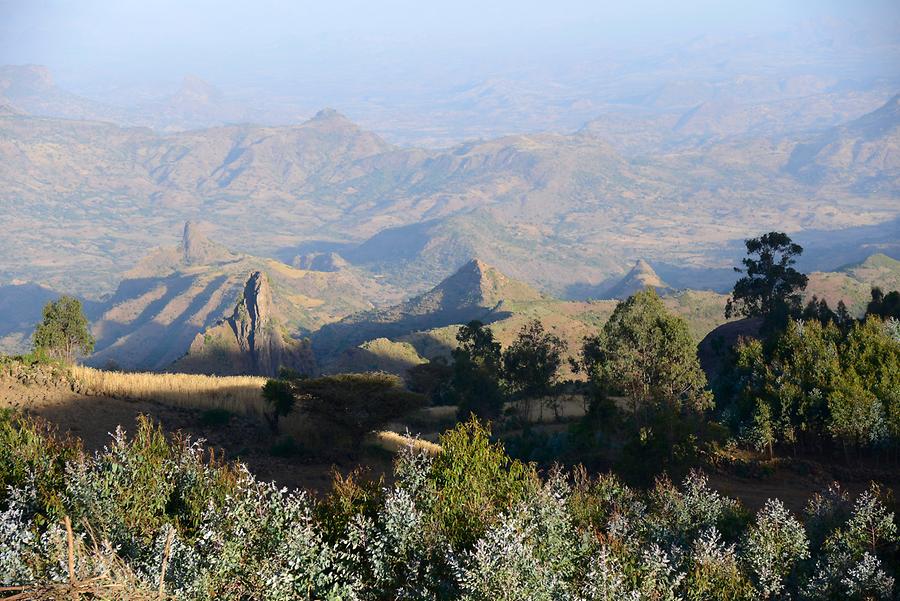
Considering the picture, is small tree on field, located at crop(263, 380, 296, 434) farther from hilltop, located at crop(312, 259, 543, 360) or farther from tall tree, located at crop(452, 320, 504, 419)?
hilltop, located at crop(312, 259, 543, 360)

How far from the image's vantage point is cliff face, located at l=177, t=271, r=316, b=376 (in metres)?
118

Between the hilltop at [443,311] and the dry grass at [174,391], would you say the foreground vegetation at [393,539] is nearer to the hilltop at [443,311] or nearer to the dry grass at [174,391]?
the dry grass at [174,391]

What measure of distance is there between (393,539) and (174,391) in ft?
81.4

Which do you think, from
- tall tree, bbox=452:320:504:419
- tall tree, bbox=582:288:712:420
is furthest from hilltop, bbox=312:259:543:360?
tall tree, bbox=582:288:712:420

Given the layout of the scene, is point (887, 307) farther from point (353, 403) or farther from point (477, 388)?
point (353, 403)

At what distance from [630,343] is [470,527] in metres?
31.0

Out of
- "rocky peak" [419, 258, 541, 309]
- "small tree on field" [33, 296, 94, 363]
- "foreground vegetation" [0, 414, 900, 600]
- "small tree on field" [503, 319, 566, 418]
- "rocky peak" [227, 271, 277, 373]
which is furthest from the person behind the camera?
"rocky peak" [419, 258, 541, 309]

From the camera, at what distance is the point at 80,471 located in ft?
61.4

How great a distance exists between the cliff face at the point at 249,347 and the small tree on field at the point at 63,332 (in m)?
43.3

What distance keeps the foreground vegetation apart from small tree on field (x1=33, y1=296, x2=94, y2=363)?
152 ft

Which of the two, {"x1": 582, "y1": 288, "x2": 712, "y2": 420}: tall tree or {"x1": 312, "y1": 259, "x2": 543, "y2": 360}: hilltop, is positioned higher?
{"x1": 582, "y1": 288, "x2": 712, "y2": 420}: tall tree

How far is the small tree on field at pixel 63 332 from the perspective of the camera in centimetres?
6469

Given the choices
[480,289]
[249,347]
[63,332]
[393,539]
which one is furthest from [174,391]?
[480,289]

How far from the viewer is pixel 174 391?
39.7 m
